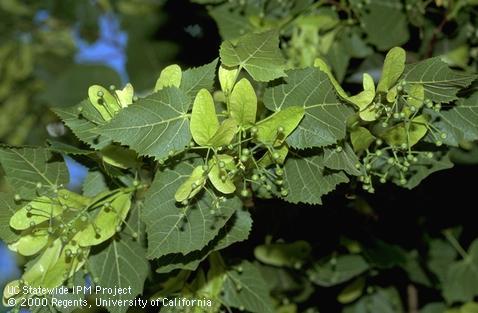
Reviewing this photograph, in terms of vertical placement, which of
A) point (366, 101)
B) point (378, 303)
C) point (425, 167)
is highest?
point (366, 101)

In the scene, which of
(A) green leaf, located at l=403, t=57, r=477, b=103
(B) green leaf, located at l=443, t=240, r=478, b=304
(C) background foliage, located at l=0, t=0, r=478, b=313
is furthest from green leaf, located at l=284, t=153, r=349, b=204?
(B) green leaf, located at l=443, t=240, r=478, b=304

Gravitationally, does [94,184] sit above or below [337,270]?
above

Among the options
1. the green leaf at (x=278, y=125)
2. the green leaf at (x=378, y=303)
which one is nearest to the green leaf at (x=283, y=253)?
the green leaf at (x=378, y=303)

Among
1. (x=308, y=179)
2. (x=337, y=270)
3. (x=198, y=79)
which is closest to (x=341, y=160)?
(x=308, y=179)

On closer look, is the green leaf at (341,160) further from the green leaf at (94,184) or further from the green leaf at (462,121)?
the green leaf at (94,184)

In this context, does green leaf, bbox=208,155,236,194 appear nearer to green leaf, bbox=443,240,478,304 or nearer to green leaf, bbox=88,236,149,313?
green leaf, bbox=88,236,149,313

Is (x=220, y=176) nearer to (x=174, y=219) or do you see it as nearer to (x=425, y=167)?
(x=174, y=219)
